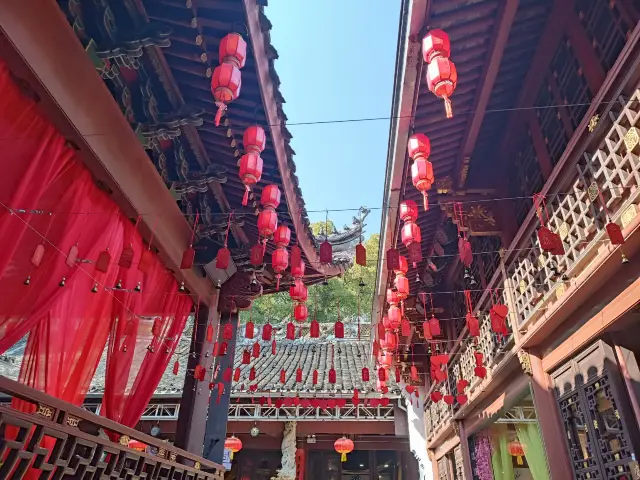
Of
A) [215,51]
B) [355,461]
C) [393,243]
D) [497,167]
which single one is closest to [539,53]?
[497,167]

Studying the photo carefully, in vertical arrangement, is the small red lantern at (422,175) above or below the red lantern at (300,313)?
above

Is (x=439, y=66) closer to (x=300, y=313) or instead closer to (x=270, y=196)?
(x=270, y=196)

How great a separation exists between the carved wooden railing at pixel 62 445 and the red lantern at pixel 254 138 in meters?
3.17

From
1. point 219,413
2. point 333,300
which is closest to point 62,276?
point 219,413

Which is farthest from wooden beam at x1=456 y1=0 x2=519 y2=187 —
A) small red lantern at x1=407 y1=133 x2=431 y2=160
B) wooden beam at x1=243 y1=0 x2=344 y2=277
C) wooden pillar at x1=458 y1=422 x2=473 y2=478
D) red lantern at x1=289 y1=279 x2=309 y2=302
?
wooden pillar at x1=458 y1=422 x2=473 y2=478

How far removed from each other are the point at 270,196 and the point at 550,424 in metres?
4.63

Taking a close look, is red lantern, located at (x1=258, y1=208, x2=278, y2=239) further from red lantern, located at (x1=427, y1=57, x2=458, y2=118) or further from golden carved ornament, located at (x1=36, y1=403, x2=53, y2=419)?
golden carved ornament, located at (x1=36, y1=403, x2=53, y2=419)

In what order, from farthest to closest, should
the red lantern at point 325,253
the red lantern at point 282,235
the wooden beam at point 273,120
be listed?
1. the red lantern at point 282,235
2. the red lantern at point 325,253
3. the wooden beam at point 273,120

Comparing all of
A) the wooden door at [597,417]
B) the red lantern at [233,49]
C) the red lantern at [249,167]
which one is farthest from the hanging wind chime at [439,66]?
the wooden door at [597,417]

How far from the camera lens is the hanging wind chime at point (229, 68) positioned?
4.35 meters

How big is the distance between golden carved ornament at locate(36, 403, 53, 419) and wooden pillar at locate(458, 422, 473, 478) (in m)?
9.18

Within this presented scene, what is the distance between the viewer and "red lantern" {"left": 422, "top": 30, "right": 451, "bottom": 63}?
446 centimetres

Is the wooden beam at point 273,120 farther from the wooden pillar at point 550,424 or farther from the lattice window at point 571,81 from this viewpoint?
the wooden pillar at point 550,424

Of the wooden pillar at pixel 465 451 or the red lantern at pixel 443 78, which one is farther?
the wooden pillar at pixel 465 451
